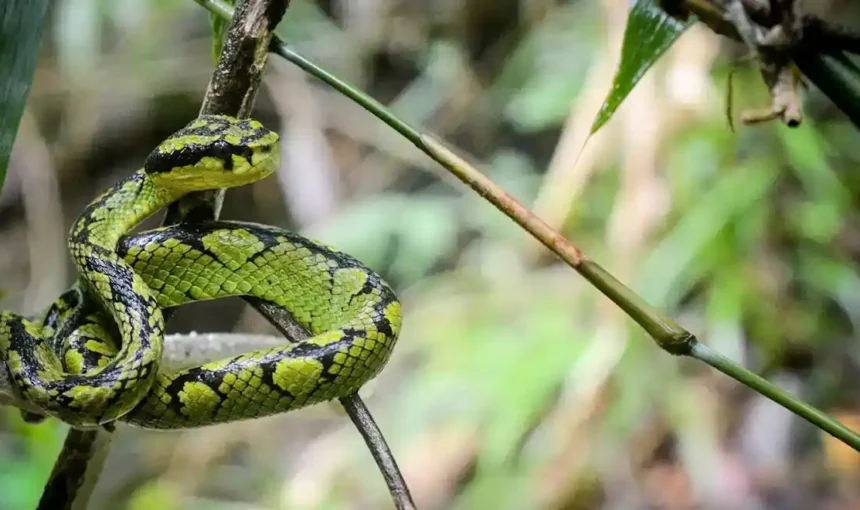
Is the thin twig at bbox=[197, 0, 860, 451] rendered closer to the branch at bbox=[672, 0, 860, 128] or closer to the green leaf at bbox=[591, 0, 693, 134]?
the green leaf at bbox=[591, 0, 693, 134]

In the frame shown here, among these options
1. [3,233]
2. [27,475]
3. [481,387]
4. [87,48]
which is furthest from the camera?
[3,233]

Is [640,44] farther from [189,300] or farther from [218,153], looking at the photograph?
[189,300]

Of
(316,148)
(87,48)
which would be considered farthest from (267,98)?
(87,48)

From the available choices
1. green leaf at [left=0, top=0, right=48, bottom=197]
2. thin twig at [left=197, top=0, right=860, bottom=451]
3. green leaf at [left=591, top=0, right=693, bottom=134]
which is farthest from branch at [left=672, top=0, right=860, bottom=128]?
green leaf at [left=0, top=0, right=48, bottom=197]

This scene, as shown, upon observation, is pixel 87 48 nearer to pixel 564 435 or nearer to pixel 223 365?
pixel 564 435

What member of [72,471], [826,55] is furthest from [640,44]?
[72,471]

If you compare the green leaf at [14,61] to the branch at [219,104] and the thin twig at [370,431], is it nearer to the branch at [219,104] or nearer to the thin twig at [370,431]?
the branch at [219,104]
